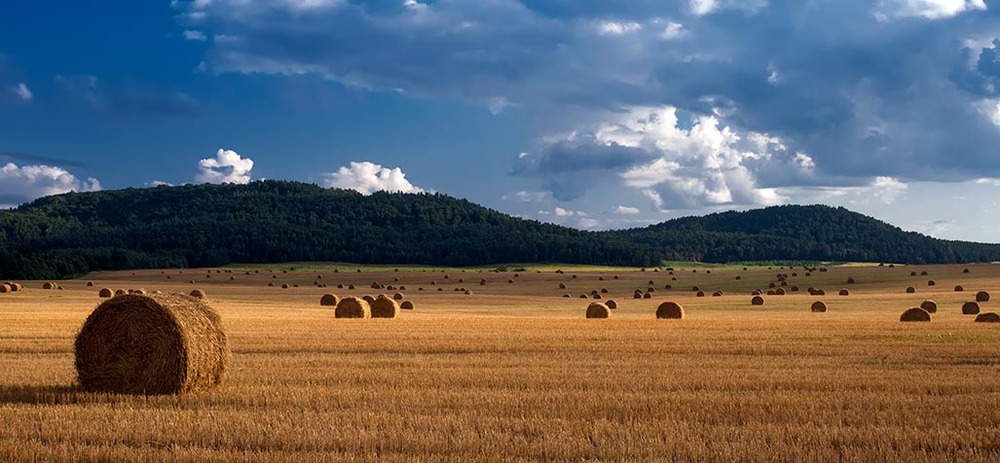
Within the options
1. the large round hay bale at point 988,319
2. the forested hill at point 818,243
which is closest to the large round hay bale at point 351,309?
the large round hay bale at point 988,319

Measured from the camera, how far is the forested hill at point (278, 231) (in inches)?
5089

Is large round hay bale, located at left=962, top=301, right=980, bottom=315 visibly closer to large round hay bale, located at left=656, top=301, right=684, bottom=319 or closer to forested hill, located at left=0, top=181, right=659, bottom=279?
large round hay bale, located at left=656, top=301, right=684, bottom=319

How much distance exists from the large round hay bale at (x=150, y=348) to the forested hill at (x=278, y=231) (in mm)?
84497

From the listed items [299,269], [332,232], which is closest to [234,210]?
[332,232]

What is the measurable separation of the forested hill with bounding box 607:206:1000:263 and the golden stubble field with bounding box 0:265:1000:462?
13248 centimetres

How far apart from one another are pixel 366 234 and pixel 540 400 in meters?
135

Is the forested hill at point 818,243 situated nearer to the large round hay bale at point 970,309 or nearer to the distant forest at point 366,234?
the distant forest at point 366,234

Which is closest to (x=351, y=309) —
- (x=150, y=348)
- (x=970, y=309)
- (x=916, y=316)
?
(x=916, y=316)

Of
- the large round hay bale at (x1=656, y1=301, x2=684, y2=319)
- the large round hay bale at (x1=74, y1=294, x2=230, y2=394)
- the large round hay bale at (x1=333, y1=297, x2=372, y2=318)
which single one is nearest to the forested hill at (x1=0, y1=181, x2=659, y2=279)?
the large round hay bale at (x1=333, y1=297, x2=372, y2=318)

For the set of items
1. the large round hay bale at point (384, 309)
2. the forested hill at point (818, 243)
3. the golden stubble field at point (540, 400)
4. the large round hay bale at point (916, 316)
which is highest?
the forested hill at point (818, 243)

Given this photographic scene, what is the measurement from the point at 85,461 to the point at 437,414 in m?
3.72

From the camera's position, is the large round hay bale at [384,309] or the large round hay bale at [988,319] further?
the large round hay bale at [384,309]

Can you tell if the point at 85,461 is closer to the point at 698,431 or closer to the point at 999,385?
the point at 698,431

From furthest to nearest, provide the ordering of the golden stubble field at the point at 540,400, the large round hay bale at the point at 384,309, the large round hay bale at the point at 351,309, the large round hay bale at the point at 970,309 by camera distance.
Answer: the large round hay bale at the point at 970,309 → the large round hay bale at the point at 384,309 → the large round hay bale at the point at 351,309 → the golden stubble field at the point at 540,400
